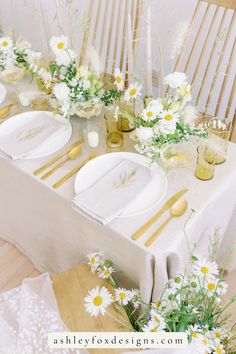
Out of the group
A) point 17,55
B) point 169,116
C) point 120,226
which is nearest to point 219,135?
point 169,116

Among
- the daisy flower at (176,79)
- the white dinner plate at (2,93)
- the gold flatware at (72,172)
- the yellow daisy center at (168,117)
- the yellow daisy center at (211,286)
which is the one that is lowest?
the yellow daisy center at (211,286)

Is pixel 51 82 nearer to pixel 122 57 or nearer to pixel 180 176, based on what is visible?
pixel 180 176

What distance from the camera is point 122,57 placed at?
2.09 metres

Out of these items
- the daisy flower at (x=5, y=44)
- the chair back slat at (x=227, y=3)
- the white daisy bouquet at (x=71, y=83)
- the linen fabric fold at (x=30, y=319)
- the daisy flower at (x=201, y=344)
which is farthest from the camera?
the chair back slat at (x=227, y=3)

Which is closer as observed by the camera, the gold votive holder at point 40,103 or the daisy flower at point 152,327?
the daisy flower at point 152,327

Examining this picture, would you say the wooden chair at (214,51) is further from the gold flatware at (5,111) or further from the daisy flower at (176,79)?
the gold flatware at (5,111)

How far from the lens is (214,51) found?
1814 millimetres

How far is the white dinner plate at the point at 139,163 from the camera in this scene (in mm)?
1130

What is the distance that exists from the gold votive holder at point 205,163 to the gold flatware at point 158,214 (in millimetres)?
81

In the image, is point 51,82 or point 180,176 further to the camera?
point 51,82

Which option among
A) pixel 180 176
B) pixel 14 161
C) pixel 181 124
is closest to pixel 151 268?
pixel 180 176

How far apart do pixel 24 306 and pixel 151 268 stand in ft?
1.27

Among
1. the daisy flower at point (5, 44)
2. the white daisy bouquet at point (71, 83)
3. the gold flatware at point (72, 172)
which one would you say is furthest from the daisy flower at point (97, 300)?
the daisy flower at point (5, 44)

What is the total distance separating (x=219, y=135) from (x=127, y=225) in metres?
0.43
